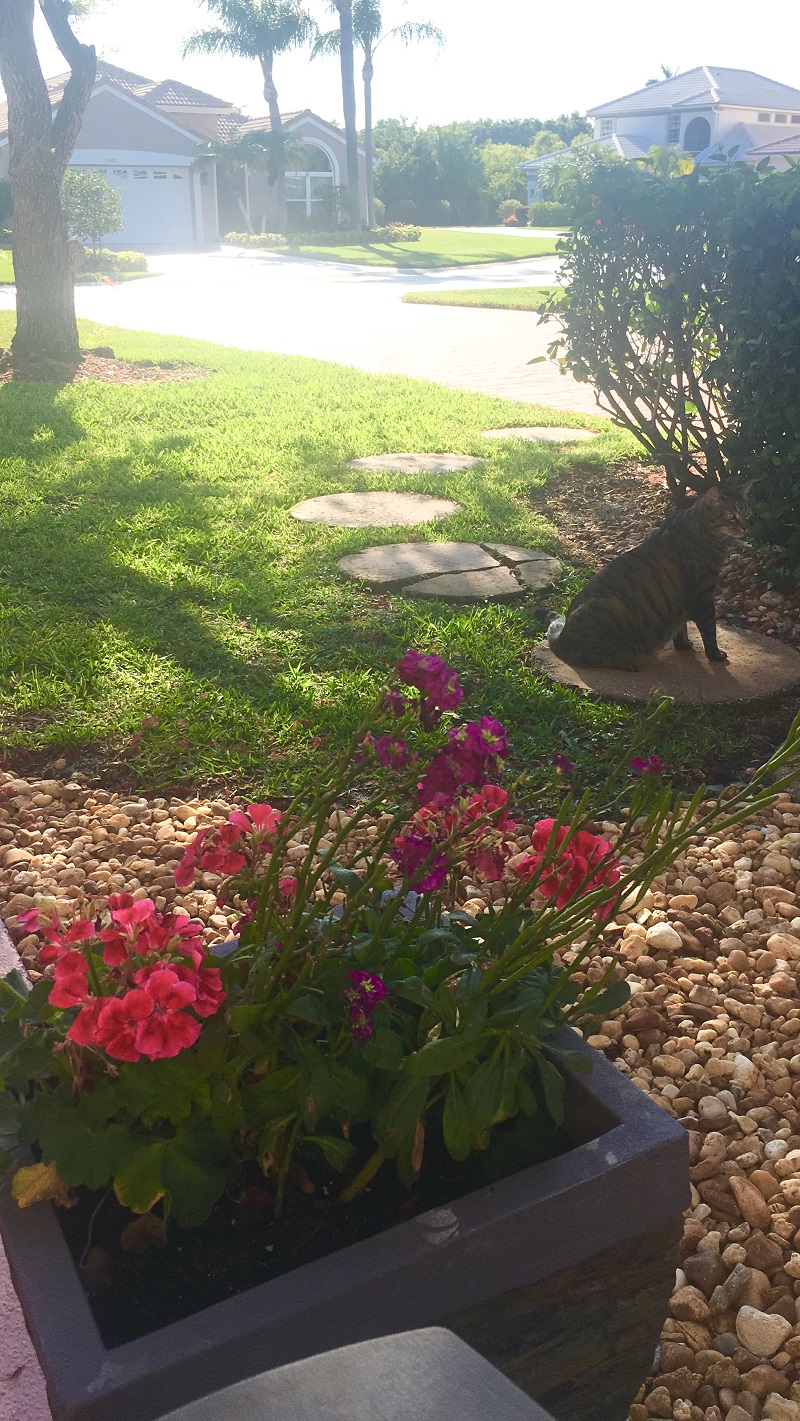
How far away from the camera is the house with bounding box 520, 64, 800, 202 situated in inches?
2515

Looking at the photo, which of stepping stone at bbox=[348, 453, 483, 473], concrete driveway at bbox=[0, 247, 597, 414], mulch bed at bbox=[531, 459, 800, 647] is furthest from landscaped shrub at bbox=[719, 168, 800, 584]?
stepping stone at bbox=[348, 453, 483, 473]

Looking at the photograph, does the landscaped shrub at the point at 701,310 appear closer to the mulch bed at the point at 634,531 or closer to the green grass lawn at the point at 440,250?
the mulch bed at the point at 634,531

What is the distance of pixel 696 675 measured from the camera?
450 centimetres

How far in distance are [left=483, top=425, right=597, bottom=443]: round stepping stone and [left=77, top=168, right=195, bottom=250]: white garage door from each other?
139 feet

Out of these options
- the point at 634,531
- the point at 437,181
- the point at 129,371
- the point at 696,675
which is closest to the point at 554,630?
the point at 696,675

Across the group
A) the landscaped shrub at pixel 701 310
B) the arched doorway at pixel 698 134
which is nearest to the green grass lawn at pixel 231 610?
the landscaped shrub at pixel 701 310

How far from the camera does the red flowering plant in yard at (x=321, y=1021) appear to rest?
1494mm

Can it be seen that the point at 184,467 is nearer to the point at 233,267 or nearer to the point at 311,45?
the point at 233,267

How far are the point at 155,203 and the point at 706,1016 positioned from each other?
5155 centimetres

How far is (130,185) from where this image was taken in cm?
4747

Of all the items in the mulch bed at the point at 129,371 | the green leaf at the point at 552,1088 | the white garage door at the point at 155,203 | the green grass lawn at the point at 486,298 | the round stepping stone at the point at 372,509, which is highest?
the white garage door at the point at 155,203

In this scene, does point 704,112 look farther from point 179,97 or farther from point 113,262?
point 113,262

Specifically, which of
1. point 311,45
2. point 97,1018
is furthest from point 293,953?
point 311,45

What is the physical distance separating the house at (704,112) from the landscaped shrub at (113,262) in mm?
37420
